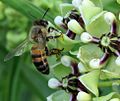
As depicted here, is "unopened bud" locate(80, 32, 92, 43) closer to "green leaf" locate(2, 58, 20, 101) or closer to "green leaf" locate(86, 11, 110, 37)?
"green leaf" locate(86, 11, 110, 37)

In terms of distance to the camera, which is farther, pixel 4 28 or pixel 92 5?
pixel 4 28

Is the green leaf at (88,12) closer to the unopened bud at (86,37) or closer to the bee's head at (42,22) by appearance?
the unopened bud at (86,37)

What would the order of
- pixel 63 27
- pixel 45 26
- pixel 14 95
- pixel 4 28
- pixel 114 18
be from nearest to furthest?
1. pixel 114 18
2. pixel 63 27
3. pixel 45 26
4. pixel 14 95
5. pixel 4 28

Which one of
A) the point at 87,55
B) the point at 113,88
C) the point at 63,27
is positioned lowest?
the point at 113,88

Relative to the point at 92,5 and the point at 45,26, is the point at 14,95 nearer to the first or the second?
the point at 45,26

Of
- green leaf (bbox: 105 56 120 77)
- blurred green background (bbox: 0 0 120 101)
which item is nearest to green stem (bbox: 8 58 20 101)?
blurred green background (bbox: 0 0 120 101)

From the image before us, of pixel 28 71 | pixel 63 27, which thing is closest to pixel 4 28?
pixel 28 71

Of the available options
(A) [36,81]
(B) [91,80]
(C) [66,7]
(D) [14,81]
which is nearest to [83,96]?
(B) [91,80]

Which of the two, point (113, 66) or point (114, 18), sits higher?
point (114, 18)
